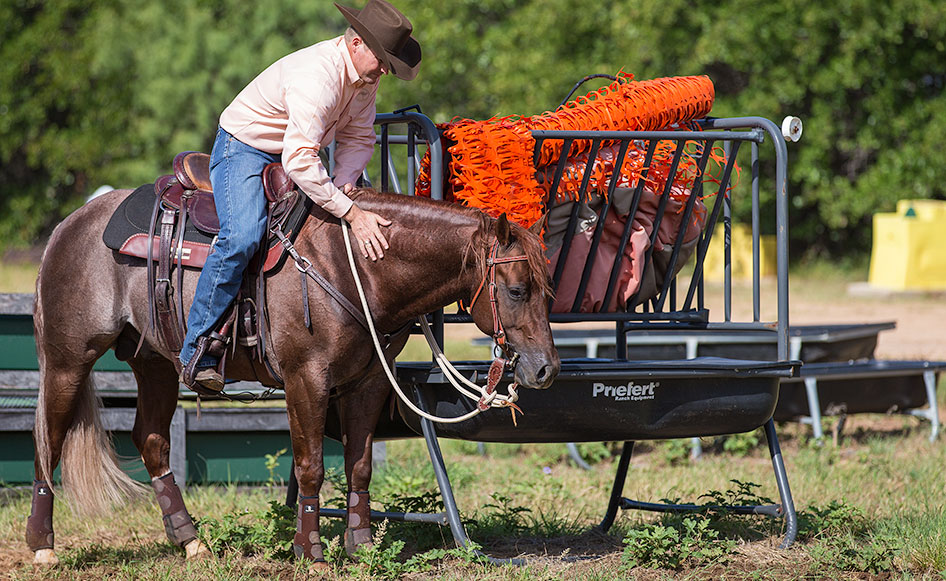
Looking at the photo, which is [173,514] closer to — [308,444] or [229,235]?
[308,444]

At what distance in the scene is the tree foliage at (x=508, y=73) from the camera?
Answer: 1752cm

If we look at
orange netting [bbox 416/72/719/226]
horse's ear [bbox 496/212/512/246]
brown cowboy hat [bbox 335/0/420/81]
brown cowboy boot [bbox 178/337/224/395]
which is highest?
brown cowboy hat [bbox 335/0/420/81]

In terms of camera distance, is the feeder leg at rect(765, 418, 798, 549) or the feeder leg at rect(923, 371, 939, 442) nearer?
the feeder leg at rect(765, 418, 798, 549)

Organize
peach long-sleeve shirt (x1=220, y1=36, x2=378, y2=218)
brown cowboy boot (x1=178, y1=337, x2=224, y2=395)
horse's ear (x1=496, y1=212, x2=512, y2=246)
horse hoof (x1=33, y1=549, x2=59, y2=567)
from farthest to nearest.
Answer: horse hoof (x1=33, y1=549, x2=59, y2=567)
brown cowboy boot (x1=178, y1=337, x2=224, y2=395)
peach long-sleeve shirt (x1=220, y1=36, x2=378, y2=218)
horse's ear (x1=496, y1=212, x2=512, y2=246)

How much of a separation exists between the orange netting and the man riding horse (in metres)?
0.34

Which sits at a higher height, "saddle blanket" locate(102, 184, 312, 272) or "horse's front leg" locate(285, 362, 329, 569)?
"saddle blanket" locate(102, 184, 312, 272)

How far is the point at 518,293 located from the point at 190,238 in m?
1.36

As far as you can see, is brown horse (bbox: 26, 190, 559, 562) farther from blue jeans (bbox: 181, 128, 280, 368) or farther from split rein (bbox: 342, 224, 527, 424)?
blue jeans (bbox: 181, 128, 280, 368)

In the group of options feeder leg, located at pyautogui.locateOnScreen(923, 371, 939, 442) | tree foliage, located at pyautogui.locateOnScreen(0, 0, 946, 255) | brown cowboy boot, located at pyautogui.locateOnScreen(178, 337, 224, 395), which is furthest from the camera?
tree foliage, located at pyautogui.locateOnScreen(0, 0, 946, 255)

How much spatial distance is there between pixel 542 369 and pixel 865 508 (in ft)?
8.24

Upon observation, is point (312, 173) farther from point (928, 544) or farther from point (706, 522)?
point (928, 544)

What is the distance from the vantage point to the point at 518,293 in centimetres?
361

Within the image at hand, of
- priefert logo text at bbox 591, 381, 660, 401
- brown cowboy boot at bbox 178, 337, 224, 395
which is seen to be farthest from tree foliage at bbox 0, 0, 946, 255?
brown cowboy boot at bbox 178, 337, 224, 395

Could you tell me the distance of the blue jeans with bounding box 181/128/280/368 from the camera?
12.6 feet
